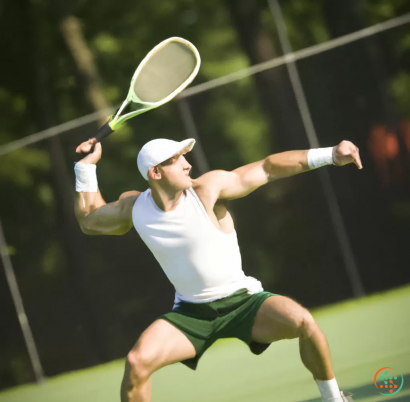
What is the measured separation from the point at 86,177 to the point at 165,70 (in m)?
0.73

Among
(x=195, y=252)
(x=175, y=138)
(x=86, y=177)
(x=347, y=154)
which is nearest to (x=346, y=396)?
(x=195, y=252)

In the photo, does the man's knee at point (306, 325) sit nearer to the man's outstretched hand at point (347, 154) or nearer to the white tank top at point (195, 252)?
the white tank top at point (195, 252)

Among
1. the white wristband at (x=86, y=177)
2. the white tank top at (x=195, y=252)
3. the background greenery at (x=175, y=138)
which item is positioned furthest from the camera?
the background greenery at (x=175, y=138)

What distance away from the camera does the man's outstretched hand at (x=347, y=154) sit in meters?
3.00

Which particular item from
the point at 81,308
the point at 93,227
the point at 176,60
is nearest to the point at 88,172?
the point at 93,227

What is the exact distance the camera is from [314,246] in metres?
4.99

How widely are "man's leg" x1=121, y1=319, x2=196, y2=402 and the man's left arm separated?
0.63 metres

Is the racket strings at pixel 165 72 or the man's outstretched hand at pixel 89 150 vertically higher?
the racket strings at pixel 165 72

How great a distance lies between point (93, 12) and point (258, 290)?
115 inches

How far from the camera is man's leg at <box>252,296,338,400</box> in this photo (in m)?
2.88

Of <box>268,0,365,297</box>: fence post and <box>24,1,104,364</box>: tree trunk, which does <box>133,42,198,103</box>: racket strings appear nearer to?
<box>268,0,365,297</box>: fence post

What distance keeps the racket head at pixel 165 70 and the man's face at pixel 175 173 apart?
0.59m

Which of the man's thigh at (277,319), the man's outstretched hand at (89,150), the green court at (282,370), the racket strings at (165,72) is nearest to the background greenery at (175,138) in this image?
the green court at (282,370)

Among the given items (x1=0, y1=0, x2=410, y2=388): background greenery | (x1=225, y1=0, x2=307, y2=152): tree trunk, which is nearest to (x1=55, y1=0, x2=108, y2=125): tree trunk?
(x1=0, y1=0, x2=410, y2=388): background greenery
